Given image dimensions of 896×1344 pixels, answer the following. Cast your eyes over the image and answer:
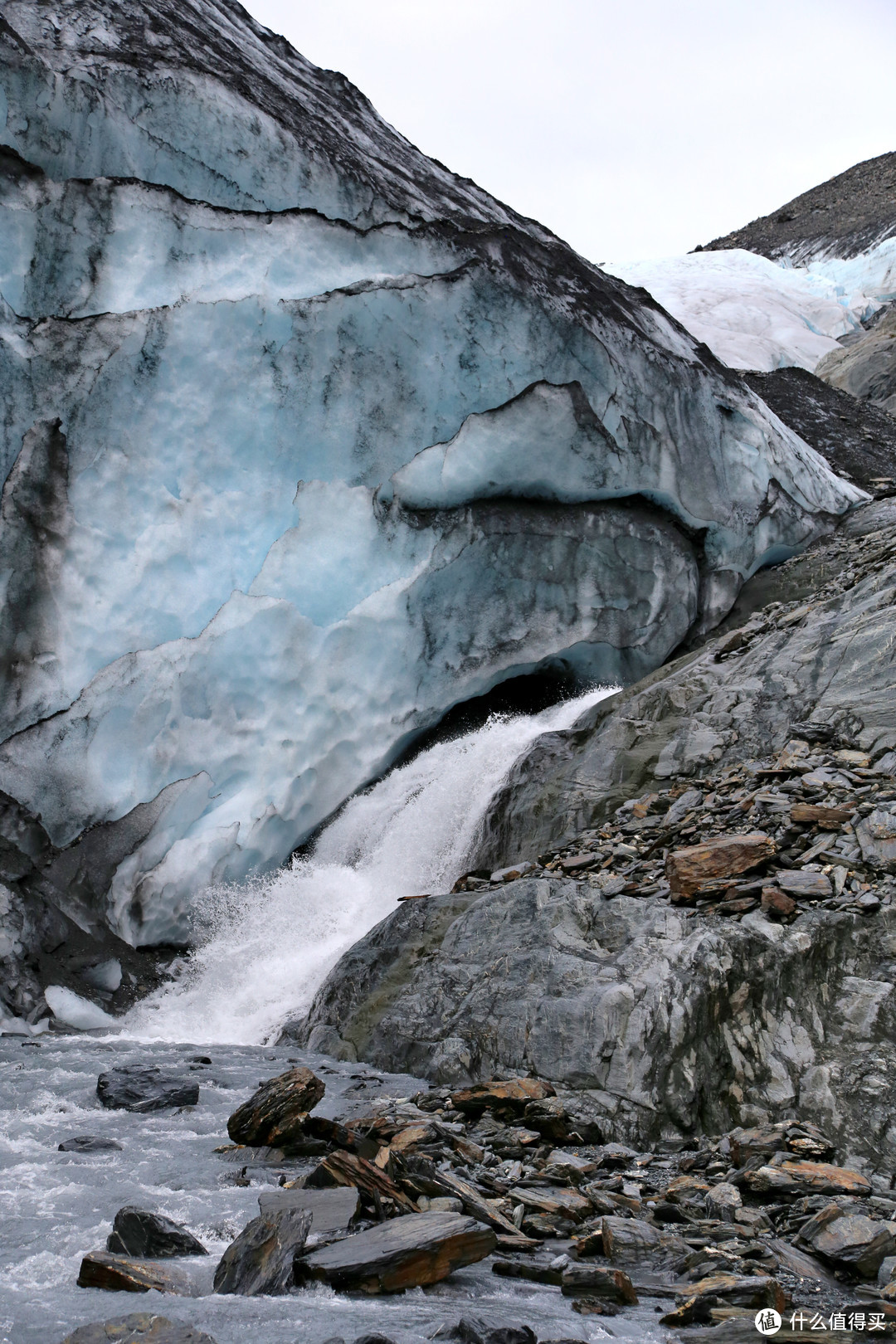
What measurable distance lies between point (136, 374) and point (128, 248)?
59.4 inches

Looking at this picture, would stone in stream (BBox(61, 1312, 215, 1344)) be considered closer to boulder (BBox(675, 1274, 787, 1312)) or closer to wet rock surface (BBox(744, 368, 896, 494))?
boulder (BBox(675, 1274, 787, 1312))

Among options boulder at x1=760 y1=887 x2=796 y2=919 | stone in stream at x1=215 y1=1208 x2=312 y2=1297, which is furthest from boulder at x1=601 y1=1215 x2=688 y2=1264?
boulder at x1=760 y1=887 x2=796 y2=919

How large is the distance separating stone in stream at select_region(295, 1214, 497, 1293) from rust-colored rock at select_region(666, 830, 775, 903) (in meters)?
2.91

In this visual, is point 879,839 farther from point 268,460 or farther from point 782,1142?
point 268,460

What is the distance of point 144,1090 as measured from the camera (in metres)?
5.65

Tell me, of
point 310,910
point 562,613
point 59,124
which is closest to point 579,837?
point 310,910

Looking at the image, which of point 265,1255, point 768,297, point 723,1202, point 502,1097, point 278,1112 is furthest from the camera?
point 768,297

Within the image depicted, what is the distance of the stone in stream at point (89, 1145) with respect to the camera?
4602 millimetres

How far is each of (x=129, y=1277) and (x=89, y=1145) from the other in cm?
183

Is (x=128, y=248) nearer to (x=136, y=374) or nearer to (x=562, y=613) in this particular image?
(x=136, y=374)

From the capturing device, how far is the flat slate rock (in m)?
3.38

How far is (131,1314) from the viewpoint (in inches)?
102

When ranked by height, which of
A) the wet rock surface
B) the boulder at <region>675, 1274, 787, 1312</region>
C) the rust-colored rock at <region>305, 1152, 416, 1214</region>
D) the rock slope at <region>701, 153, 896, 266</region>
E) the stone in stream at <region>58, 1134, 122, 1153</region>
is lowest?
the boulder at <region>675, 1274, 787, 1312</region>

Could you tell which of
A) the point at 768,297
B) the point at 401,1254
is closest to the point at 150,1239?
the point at 401,1254
